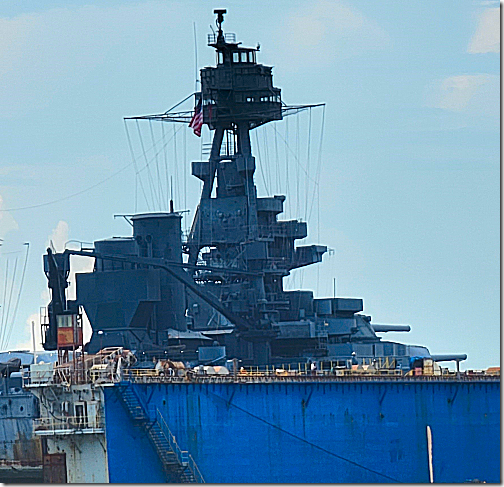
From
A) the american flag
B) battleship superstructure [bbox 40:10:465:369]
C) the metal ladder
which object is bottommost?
the metal ladder

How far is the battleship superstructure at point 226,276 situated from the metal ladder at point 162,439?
1562cm

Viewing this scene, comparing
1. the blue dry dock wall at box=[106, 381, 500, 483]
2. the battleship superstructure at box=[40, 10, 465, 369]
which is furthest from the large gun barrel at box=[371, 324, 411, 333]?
the blue dry dock wall at box=[106, 381, 500, 483]

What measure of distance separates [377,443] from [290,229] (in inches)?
1018

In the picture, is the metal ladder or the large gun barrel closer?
the metal ladder

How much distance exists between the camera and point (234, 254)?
9200 centimetres

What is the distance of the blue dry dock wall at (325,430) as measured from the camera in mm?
66438

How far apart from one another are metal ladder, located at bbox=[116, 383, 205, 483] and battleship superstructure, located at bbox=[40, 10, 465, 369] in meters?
15.6

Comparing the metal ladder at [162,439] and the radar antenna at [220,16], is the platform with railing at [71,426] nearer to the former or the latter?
the metal ladder at [162,439]

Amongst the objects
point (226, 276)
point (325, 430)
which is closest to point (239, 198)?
point (226, 276)

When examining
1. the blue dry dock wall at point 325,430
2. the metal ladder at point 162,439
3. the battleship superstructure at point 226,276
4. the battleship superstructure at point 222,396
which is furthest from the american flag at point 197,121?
the metal ladder at point 162,439

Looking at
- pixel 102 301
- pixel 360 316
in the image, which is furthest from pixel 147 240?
pixel 360 316

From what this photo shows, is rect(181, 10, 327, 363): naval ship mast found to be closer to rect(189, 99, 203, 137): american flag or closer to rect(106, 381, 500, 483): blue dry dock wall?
rect(189, 99, 203, 137): american flag

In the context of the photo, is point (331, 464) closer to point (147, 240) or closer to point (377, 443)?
point (377, 443)

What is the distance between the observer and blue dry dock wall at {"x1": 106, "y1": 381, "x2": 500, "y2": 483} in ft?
218
